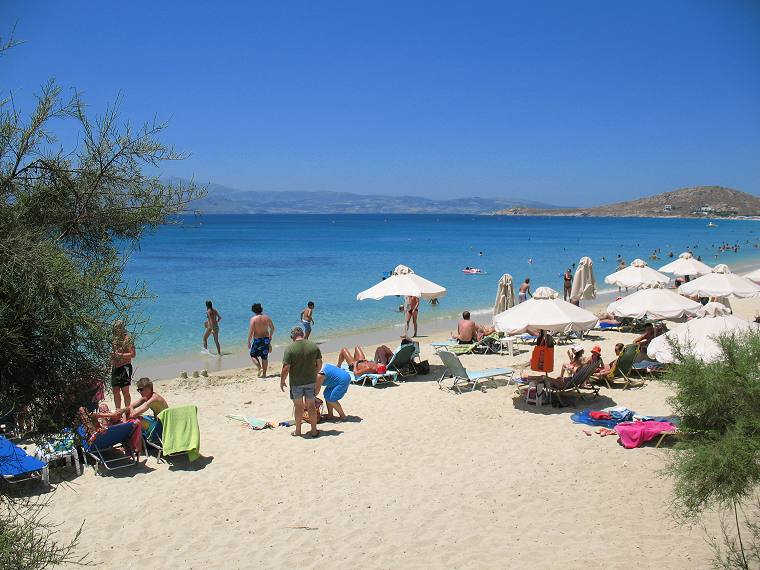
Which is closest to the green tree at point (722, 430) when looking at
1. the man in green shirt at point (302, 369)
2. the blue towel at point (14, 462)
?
the man in green shirt at point (302, 369)

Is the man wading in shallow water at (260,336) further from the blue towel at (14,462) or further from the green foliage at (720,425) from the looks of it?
the green foliage at (720,425)

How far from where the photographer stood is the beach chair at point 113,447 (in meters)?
6.95

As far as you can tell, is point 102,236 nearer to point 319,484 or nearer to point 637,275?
point 319,484

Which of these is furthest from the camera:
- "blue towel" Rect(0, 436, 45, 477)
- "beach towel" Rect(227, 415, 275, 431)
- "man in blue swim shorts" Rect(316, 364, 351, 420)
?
"man in blue swim shorts" Rect(316, 364, 351, 420)

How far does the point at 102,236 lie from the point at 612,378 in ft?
28.4

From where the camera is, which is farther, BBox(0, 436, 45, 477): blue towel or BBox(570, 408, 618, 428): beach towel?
BBox(570, 408, 618, 428): beach towel

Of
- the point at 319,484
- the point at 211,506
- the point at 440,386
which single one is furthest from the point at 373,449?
the point at 440,386

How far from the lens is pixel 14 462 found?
5.60m

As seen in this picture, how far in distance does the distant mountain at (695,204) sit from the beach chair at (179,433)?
167784mm

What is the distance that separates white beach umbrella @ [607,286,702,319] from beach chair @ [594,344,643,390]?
1.17m

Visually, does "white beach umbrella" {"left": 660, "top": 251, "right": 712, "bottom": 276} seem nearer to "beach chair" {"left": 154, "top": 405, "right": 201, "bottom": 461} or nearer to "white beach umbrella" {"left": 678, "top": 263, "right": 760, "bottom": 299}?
"white beach umbrella" {"left": 678, "top": 263, "right": 760, "bottom": 299}

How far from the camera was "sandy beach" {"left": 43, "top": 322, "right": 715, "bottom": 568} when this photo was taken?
17.4ft

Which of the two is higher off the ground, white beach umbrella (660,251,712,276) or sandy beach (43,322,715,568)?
white beach umbrella (660,251,712,276)

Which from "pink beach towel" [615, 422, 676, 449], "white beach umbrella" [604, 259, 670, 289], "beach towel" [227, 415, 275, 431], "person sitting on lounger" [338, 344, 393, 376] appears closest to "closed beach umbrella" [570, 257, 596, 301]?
"white beach umbrella" [604, 259, 670, 289]
